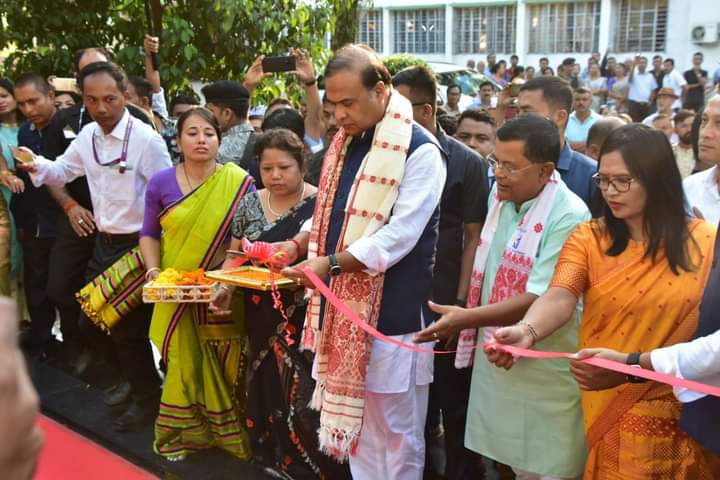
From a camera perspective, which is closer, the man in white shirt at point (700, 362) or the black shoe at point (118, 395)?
the man in white shirt at point (700, 362)

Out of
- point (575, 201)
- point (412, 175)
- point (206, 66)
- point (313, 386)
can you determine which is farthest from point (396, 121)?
point (206, 66)

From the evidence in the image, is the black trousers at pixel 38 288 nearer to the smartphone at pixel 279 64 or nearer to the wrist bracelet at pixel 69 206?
the wrist bracelet at pixel 69 206

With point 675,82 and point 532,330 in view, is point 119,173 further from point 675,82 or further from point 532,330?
point 675,82

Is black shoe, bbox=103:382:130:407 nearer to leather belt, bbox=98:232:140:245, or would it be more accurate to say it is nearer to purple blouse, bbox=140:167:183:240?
leather belt, bbox=98:232:140:245

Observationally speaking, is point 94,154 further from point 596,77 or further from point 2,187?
point 596,77

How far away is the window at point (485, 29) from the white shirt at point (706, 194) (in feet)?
86.6

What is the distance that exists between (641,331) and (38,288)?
4.60 meters

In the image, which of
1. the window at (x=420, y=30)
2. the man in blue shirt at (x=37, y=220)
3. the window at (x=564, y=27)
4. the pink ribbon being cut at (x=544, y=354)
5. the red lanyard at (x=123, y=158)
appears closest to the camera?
the pink ribbon being cut at (x=544, y=354)

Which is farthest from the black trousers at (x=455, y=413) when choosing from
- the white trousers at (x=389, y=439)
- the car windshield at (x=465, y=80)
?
the car windshield at (x=465, y=80)

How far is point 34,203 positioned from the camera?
5602 millimetres

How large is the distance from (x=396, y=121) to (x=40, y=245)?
3594mm

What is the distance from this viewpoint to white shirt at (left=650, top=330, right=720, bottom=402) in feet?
7.54

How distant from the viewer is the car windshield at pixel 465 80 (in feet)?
52.2

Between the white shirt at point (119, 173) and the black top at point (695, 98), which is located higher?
the white shirt at point (119, 173)
